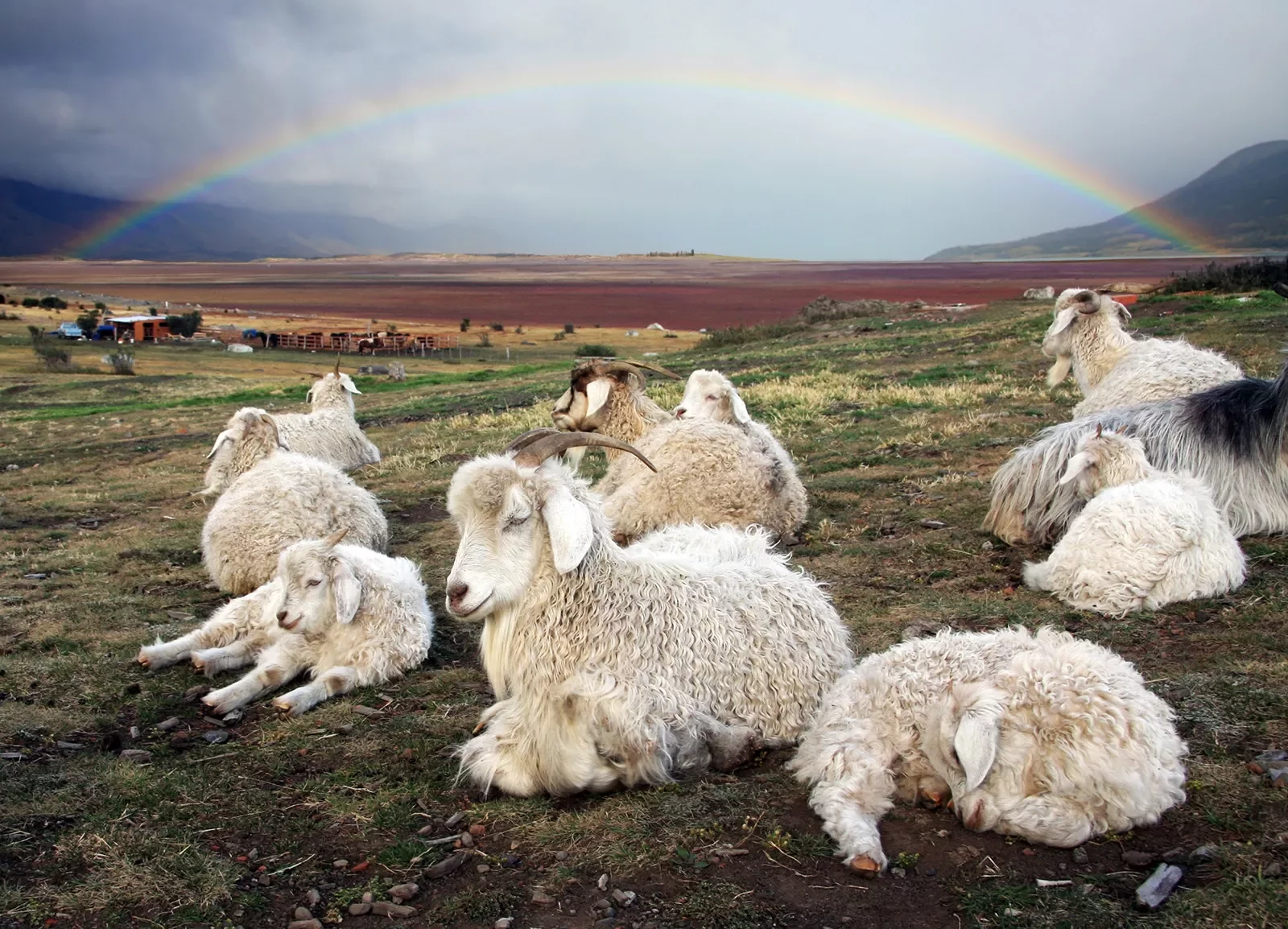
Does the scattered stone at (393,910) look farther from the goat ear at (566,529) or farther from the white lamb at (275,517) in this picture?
the white lamb at (275,517)

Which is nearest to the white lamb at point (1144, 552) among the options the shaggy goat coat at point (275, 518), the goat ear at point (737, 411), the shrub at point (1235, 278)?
the goat ear at point (737, 411)

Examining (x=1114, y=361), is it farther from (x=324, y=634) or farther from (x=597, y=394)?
(x=324, y=634)

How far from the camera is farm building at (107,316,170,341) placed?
2143 inches

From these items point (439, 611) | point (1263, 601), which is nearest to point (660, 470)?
point (439, 611)

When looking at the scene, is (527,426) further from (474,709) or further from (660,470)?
(474,709)

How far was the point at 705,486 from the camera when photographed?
872 cm

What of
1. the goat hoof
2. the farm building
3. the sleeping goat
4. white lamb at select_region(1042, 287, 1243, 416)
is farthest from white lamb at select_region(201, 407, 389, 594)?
the farm building

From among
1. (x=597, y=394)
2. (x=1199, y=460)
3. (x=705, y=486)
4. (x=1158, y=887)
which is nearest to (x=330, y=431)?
(x=597, y=394)

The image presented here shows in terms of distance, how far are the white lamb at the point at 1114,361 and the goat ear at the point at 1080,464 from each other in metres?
2.43

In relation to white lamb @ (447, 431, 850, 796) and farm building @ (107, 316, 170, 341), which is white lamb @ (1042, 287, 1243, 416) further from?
farm building @ (107, 316, 170, 341)

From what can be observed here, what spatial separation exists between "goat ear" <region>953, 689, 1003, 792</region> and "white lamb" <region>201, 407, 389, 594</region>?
5.95m

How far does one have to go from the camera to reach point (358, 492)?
31.2ft

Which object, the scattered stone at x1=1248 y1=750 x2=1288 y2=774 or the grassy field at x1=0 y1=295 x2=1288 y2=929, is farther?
the scattered stone at x1=1248 y1=750 x2=1288 y2=774

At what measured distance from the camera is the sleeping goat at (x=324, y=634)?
21.8ft
